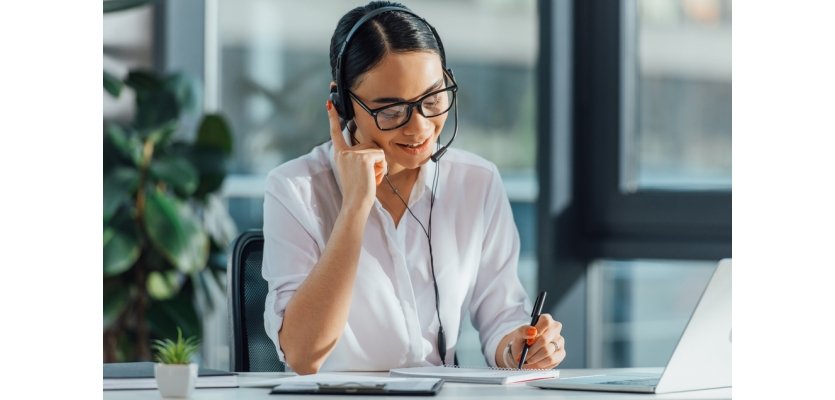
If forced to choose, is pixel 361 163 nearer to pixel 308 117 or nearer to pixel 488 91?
pixel 308 117

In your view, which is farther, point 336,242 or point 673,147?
point 673,147

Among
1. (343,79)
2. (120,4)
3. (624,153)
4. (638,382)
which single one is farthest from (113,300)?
(638,382)

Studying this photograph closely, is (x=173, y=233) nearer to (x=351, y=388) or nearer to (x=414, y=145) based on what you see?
(x=414, y=145)

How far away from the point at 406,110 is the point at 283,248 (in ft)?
1.05

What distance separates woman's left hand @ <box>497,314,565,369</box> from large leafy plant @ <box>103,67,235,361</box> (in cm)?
132

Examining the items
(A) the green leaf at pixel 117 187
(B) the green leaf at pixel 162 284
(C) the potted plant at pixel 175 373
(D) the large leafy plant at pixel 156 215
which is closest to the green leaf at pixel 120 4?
(D) the large leafy plant at pixel 156 215

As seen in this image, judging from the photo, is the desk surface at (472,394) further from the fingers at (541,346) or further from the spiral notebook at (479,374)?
the fingers at (541,346)

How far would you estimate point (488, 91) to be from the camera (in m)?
3.70

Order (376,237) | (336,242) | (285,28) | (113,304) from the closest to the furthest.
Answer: (336,242), (376,237), (113,304), (285,28)

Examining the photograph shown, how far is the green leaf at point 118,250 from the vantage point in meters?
2.82

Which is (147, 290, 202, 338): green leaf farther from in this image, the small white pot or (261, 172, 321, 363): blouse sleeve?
the small white pot
